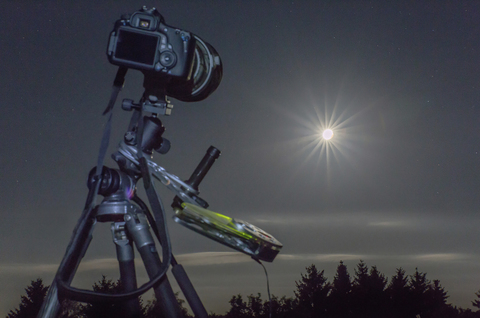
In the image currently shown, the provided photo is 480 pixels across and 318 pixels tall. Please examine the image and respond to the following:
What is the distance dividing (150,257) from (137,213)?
0.35 m

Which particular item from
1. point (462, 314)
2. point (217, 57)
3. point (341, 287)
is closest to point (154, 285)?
point (217, 57)

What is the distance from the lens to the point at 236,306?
43.9 m

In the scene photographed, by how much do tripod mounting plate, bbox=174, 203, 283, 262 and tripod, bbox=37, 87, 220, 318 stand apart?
11cm

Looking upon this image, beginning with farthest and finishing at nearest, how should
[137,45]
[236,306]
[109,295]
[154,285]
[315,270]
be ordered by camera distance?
[315,270] → [236,306] → [137,45] → [154,285] → [109,295]

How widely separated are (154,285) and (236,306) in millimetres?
44985

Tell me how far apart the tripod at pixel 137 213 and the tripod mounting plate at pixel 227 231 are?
0.11 meters

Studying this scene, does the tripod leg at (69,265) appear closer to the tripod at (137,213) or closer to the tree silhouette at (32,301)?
the tripod at (137,213)

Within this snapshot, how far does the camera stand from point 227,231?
105 inches

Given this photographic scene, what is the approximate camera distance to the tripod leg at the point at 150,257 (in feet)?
7.88

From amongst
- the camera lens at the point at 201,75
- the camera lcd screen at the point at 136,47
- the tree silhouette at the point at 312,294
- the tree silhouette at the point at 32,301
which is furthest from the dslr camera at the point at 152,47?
the tree silhouette at the point at 312,294

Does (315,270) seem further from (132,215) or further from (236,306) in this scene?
(132,215)

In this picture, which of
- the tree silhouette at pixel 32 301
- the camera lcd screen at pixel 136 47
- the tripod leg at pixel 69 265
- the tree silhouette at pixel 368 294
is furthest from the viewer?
the tree silhouette at pixel 368 294

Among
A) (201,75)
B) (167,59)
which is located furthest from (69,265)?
(201,75)

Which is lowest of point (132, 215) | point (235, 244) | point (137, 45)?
point (235, 244)
